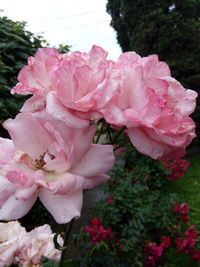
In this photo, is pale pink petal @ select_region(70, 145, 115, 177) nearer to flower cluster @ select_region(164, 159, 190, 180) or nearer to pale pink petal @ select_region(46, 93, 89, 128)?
pale pink petal @ select_region(46, 93, 89, 128)

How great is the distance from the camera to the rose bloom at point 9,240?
83 centimetres

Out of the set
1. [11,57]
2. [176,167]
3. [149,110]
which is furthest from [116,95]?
[176,167]

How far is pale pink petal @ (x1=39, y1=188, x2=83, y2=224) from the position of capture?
1.59 ft

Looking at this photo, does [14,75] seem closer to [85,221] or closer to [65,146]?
[85,221]

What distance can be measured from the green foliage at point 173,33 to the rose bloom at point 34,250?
435 centimetres

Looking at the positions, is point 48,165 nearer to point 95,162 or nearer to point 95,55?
point 95,162

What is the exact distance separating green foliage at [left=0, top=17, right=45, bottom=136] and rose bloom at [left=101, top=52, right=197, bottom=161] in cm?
173

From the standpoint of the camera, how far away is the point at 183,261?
2.24m

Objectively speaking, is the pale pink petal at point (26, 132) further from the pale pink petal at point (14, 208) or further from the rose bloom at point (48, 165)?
the pale pink petal at point (14, 208)

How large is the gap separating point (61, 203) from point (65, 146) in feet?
0.34

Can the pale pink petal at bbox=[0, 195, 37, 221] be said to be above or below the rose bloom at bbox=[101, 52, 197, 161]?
below

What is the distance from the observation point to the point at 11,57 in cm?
245

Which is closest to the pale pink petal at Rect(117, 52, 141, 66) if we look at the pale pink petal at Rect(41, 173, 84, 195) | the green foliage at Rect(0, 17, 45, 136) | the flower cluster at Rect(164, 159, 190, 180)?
the pale pink petal at Rect(41, 173, 84, 195)

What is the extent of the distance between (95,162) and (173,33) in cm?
490
